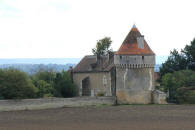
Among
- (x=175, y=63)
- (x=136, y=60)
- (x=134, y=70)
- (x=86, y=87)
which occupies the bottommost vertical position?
(x=86, y=87)

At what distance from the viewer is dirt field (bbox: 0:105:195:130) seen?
30078 millimetres

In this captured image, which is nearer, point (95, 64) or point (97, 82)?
point (97, 82)

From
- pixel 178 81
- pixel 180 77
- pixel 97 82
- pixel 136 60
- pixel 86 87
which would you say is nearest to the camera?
pixel 136 60

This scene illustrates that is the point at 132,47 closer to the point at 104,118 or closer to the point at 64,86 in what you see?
the point at 64,86

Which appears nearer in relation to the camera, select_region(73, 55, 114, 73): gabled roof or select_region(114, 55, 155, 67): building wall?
select_region(114, 55, 155, 67): building wall

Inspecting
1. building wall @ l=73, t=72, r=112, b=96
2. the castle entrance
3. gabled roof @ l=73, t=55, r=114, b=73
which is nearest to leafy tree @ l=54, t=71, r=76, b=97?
the castle entrance

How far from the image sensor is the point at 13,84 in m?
42.0

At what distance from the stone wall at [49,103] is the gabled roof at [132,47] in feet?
18.2

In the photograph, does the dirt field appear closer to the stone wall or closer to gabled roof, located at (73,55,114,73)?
the stone wall

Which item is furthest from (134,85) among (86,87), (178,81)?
(86,87)

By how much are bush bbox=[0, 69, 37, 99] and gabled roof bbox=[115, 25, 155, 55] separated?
11.6m

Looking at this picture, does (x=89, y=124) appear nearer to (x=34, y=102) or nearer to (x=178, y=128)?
(x=178, y=128)

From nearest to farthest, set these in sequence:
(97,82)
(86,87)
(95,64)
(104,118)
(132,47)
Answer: (104,118) → (132,47) → (97,82) → (86,87) → (95,64)

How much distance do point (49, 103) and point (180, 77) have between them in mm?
17865
